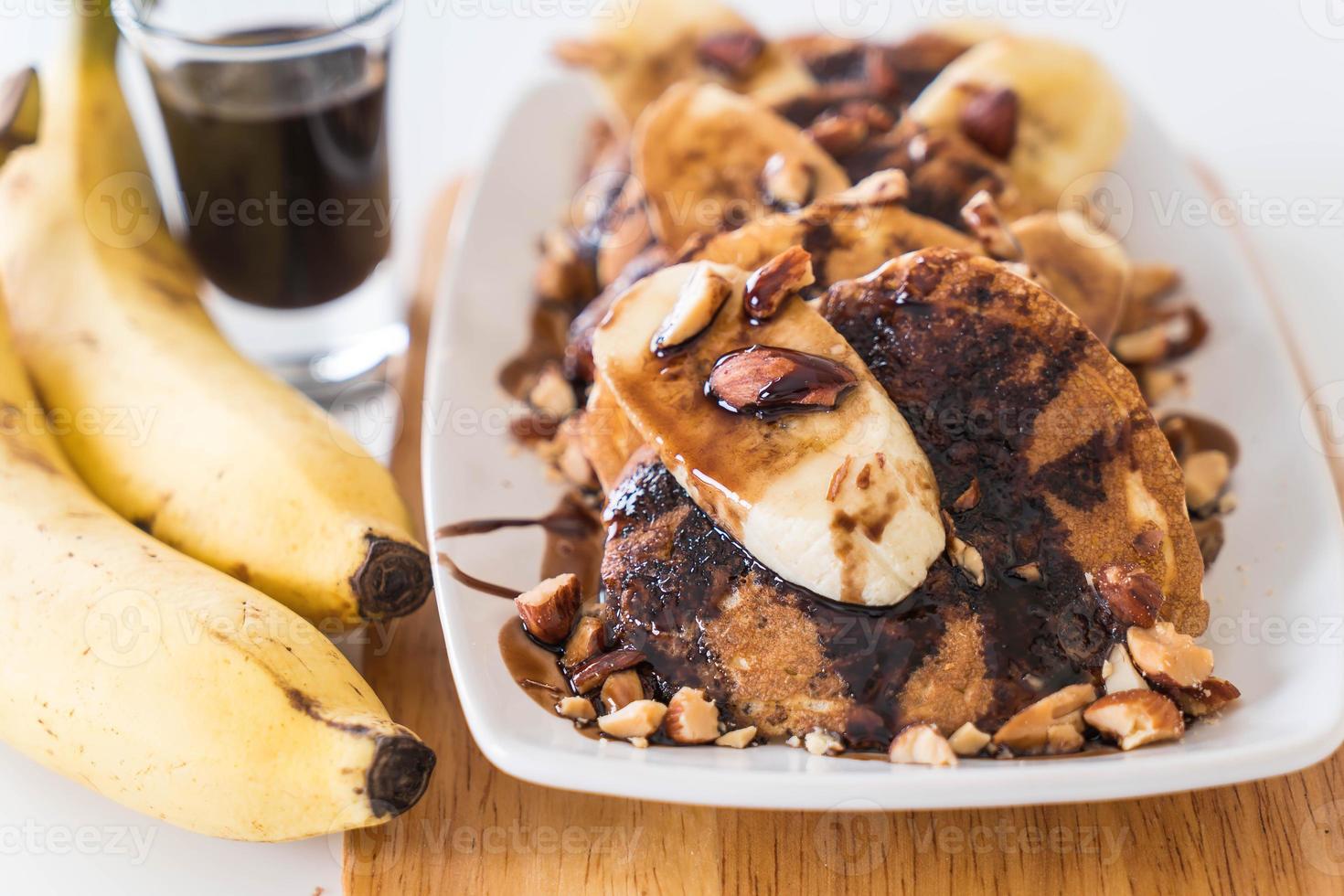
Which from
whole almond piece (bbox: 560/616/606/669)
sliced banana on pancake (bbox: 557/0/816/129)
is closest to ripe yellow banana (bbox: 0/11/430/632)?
whole almond piece (bbox: 560/616/606/669)

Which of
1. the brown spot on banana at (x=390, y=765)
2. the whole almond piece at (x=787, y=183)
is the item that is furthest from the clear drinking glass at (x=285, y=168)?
the brown spot on banana at (x=390, y=765)

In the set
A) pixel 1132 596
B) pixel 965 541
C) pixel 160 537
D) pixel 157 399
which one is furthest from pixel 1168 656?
pixel 157 399

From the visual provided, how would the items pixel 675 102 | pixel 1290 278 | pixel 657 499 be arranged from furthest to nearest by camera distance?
pixel 1290 278
pixel 675 102
pixel 657 499

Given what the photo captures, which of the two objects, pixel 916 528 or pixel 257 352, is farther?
pixel 257 352

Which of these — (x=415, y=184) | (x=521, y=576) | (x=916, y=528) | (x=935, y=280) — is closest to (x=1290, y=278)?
(x=935, y=280)

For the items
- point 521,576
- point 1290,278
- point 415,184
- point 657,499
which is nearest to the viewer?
point 657,499

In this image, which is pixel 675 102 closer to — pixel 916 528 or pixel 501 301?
pixel 501 301
